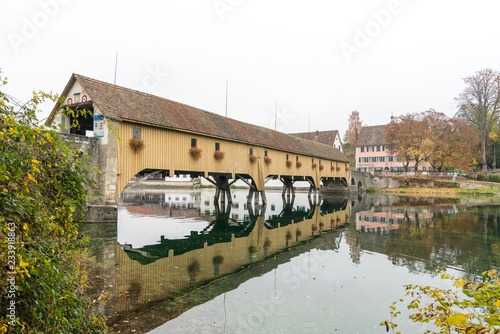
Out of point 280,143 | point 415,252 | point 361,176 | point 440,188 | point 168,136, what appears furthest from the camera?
point 361,176

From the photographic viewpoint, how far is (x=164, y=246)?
10344 millimetres

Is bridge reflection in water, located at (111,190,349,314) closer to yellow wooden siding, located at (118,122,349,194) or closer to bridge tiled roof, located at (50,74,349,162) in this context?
yellow wooden siding, located at (118,122,349,194)

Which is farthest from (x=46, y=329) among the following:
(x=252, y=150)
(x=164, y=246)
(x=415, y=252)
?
(x=252, y=150)

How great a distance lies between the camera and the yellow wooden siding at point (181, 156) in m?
14.5

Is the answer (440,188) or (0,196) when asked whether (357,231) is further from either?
(440,188)

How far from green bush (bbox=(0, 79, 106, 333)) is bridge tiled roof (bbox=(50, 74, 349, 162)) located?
11418 millimetres

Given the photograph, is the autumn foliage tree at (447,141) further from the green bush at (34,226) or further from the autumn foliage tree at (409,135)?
the green bush at (34,226)

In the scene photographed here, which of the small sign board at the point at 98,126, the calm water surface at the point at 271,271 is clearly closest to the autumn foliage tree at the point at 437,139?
the calm water surface at the point at 271,271

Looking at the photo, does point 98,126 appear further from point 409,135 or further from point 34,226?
point 409,135

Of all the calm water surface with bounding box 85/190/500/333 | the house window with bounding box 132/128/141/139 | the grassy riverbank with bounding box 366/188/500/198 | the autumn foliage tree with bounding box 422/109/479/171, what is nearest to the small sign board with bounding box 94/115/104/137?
the house window with bounding box 132/128/141/139

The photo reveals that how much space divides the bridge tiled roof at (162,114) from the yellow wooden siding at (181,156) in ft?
1.38

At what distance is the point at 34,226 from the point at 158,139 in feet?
45.4

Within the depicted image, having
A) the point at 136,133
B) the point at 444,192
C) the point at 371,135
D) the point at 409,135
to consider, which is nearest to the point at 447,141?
the point at 409,135

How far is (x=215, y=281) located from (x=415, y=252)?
7.09m
